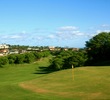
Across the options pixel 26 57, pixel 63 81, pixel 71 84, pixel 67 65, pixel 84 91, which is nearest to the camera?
pixel 84 91

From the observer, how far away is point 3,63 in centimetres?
10656

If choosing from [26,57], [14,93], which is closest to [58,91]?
[14,93]

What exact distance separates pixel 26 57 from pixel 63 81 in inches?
3321

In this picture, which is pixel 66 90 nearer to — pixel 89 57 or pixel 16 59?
pixel 89 57

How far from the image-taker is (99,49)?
97.8 m

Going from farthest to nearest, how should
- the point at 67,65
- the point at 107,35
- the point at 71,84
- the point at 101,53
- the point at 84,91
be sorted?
the point at 107,35 < the point at 101,53 < the point at 67,65 < the point at 71,84 < the point at 84,91

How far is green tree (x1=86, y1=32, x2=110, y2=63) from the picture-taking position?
95.9m

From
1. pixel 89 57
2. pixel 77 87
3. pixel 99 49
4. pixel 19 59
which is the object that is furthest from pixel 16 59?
pixel 77 87

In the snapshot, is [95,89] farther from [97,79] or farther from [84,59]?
[84,59]

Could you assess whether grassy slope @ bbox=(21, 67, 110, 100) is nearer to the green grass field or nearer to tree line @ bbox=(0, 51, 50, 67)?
the green grass field

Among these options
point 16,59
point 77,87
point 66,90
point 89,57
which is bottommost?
point 66,90

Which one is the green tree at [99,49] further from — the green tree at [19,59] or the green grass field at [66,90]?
the green grass field at [66,90]

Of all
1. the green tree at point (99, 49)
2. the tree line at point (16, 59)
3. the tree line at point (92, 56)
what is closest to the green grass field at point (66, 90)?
the tree line at point (92, 56)

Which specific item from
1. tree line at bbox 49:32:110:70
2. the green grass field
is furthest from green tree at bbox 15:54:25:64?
the green grass field
